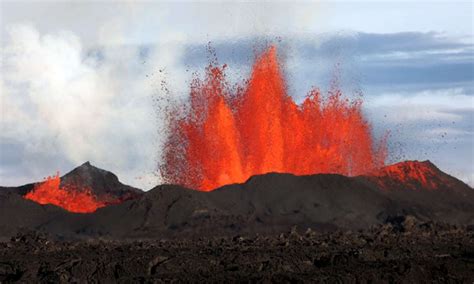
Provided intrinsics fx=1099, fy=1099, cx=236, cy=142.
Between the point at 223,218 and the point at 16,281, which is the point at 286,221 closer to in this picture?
the point at 223,218

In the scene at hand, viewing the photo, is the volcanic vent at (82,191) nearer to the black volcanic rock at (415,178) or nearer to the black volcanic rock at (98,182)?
the black volcanic rock at (98,182)

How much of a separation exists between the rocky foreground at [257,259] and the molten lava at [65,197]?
73.9 feet

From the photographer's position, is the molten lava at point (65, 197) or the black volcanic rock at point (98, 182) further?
the black volcanic rock at point (98, 182)

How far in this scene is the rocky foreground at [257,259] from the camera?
2062 inches

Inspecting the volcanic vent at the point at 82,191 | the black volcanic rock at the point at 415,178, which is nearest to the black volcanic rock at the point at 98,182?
the volcanic vent at the point at 82,191

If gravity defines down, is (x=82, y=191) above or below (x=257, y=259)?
above

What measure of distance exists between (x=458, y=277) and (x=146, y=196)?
47.3 metres

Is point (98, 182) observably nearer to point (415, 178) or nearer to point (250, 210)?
point (250, 210)

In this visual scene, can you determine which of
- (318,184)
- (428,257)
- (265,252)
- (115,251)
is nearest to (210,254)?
(265,252)

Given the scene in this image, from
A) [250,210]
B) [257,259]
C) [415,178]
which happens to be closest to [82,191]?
[250,210]

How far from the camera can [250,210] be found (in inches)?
3620

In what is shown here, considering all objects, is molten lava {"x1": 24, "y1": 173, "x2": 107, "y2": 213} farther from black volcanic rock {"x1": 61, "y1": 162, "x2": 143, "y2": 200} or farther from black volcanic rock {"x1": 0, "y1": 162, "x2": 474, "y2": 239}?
black volcanic rock {"x1": 0, "y1": 162, "x2": 474, "y2": 239}

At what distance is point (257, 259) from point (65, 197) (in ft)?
163

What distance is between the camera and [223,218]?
89.8 m
